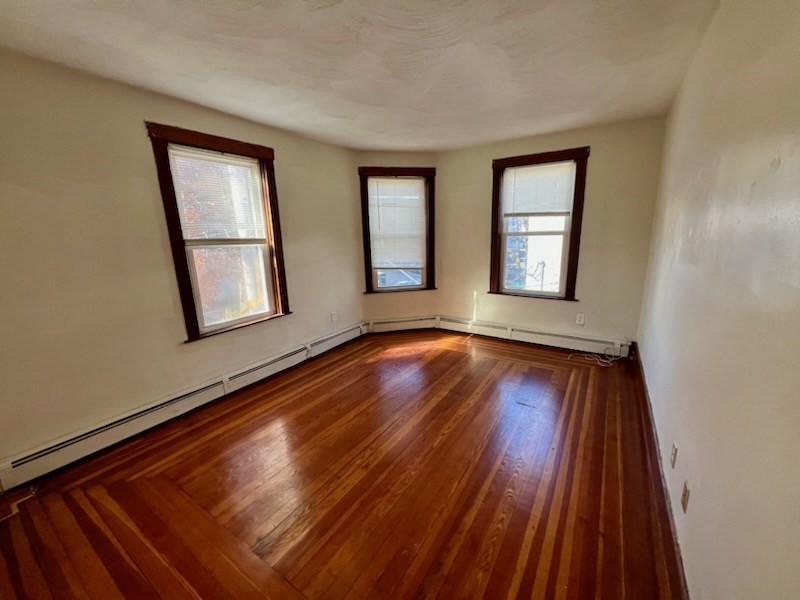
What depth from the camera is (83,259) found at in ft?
6.47

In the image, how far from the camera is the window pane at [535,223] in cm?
351

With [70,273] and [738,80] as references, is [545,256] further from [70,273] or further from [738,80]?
[70,273]

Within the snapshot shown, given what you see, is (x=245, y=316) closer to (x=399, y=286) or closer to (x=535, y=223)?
(x=399, y=286)

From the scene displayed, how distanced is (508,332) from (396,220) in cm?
209

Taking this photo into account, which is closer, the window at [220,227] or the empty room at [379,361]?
the empty room at [379,361]

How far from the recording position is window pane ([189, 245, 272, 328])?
2.63 meters

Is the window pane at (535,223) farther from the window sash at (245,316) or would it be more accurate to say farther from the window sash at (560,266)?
the window sash at (245,316)

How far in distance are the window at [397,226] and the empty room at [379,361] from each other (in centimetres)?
64

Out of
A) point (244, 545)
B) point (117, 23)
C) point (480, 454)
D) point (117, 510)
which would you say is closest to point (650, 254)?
point (480, 454)

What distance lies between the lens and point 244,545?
4.84 ft

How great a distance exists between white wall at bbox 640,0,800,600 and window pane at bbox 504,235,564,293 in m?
1.95

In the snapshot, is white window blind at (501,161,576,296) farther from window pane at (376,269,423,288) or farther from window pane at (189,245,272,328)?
window pane at (189,245,272,328)

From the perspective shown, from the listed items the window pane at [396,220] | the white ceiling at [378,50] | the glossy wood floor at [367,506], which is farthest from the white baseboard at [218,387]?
the white ceiling at [378,50]

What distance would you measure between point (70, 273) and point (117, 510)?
4.69ft
